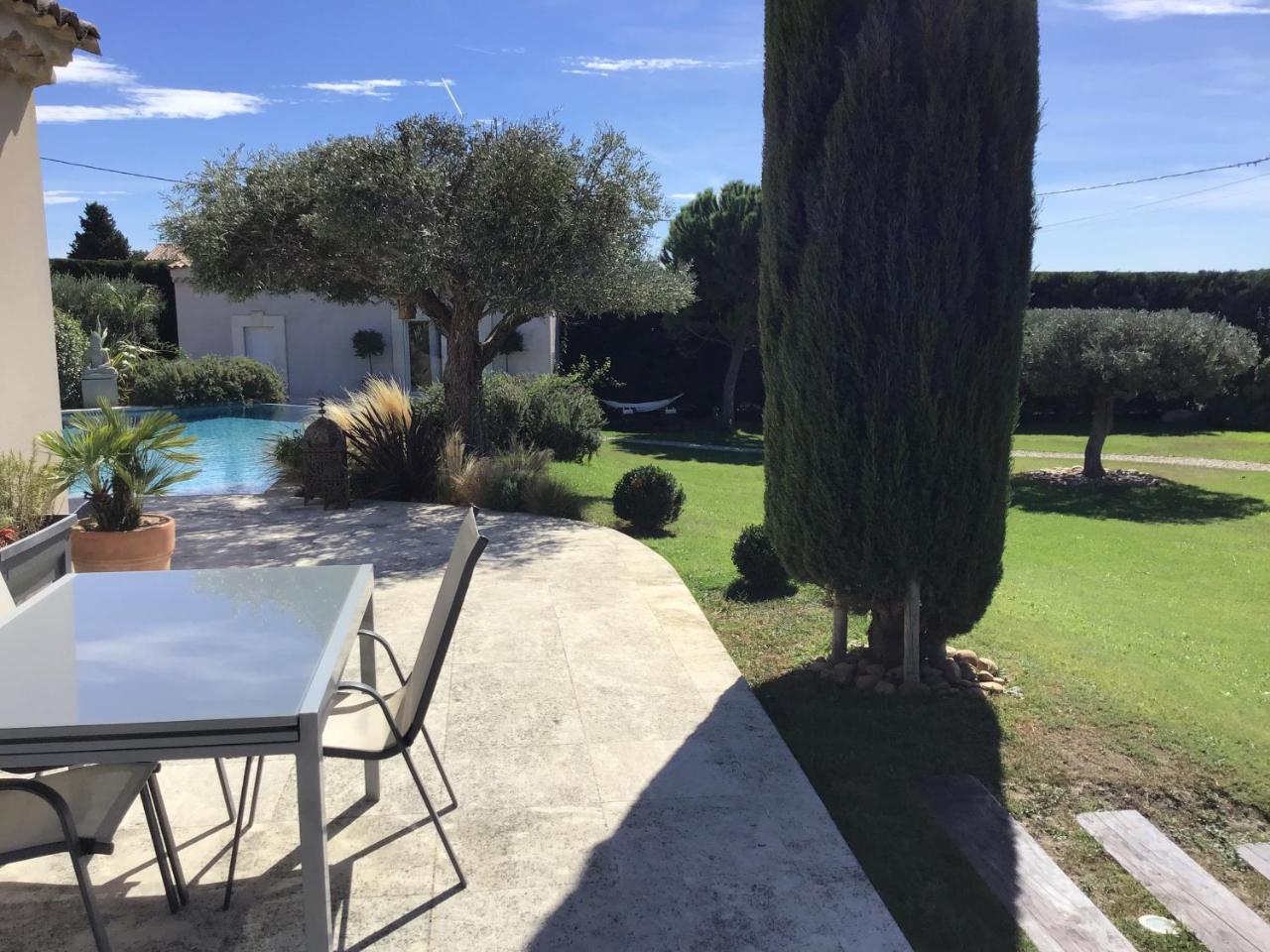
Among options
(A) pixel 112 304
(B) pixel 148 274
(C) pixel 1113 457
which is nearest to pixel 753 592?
(C) pixel 1113 457

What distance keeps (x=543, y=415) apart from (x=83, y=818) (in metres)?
11.1

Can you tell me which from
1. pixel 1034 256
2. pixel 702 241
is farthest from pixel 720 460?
pixel 1034 256

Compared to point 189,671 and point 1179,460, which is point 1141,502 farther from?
point 189,671

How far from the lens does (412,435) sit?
32.3ft

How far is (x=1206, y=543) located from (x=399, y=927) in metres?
10.3

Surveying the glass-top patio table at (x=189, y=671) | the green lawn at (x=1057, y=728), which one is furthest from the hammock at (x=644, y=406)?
the glass-top patio table at (x=189, y=671)

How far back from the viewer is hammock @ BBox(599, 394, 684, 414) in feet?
72.1

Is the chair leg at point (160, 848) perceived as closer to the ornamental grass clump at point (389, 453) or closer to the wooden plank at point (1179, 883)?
the wooden plank at point (1179, 883)

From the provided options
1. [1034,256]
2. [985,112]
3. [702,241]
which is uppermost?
[702,241]

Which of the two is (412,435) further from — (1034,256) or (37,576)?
(1034,256)

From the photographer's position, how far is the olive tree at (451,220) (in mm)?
8852

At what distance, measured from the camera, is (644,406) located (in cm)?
2242

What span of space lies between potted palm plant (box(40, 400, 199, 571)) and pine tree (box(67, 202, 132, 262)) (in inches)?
1210

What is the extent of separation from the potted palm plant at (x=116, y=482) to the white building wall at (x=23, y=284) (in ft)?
0.71
